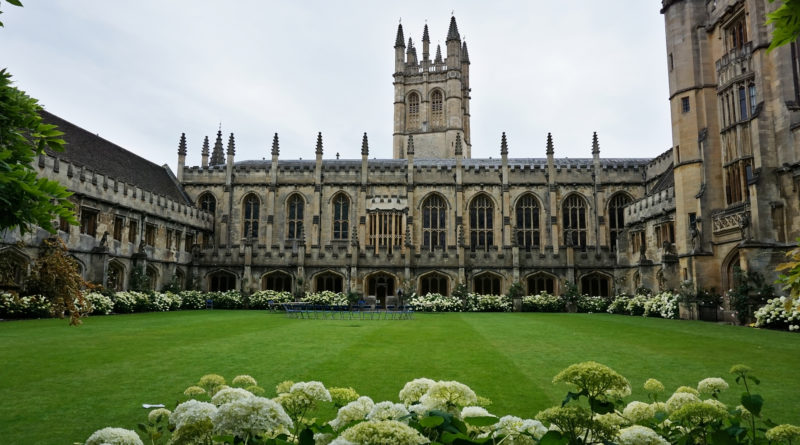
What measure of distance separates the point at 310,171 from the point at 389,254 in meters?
10.3

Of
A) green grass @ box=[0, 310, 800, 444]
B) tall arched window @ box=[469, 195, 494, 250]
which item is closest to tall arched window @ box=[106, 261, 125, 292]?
green grass @ box=[0, 310, 800, 444]

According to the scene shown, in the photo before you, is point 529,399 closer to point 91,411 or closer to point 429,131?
point 91,411

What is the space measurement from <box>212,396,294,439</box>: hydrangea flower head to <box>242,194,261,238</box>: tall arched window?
3723cm

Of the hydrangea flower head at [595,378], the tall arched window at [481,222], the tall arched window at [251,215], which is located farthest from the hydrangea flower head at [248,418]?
the tall arched window at [251,215]

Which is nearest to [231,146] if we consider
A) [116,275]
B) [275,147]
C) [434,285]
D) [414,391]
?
[275,147]

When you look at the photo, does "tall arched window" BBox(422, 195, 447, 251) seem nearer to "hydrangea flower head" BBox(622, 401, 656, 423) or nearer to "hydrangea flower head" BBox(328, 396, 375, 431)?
"hydrangea flower head" BBox(622, 401, 656, 423)

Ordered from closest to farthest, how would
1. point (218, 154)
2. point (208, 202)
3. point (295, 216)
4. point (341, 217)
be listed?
point (341, 217)
point (295, 216)
point (208, 202)
point (218, 154)

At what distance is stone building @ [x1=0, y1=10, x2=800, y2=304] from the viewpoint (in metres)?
20.9

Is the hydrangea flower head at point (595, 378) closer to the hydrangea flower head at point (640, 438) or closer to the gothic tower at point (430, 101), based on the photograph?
the hydrangea flower head at point (640, 438)

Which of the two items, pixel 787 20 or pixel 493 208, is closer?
pixel 787 20

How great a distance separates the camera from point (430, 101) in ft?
177

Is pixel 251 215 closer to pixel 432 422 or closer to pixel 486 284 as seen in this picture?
pixel 486 284

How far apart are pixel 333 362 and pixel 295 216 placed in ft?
99.9

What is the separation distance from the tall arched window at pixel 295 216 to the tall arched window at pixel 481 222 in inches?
504
